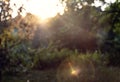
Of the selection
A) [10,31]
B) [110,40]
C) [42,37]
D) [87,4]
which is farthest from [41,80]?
[42,37]

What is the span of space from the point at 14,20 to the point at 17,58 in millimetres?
2552

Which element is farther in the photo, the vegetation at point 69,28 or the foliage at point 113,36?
the foliage at point 113,36

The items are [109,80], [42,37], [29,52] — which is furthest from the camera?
[42,37]

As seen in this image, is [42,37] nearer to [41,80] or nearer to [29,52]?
[29,52]

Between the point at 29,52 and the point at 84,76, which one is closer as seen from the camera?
the point at 84,76

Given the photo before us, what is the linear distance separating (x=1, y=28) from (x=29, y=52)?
15.1ft

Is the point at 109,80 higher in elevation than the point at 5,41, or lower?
lower

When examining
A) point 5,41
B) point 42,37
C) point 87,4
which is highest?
point 87,4

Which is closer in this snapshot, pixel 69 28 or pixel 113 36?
pixel 69 28

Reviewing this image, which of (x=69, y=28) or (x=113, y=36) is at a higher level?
(x=69, y=28)

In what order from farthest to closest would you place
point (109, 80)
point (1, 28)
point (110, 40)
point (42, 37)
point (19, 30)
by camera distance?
point (42, 37) → point (110, 40) → point (19, 30) → point (1, 28) → point (109, 80)

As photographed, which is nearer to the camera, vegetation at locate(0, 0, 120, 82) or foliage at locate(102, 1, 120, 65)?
vegetation at locate(0, 0, 120, 82)

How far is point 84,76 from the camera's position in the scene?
18391 millimetres

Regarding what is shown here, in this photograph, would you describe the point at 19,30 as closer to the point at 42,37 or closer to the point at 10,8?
the point at 10,8
